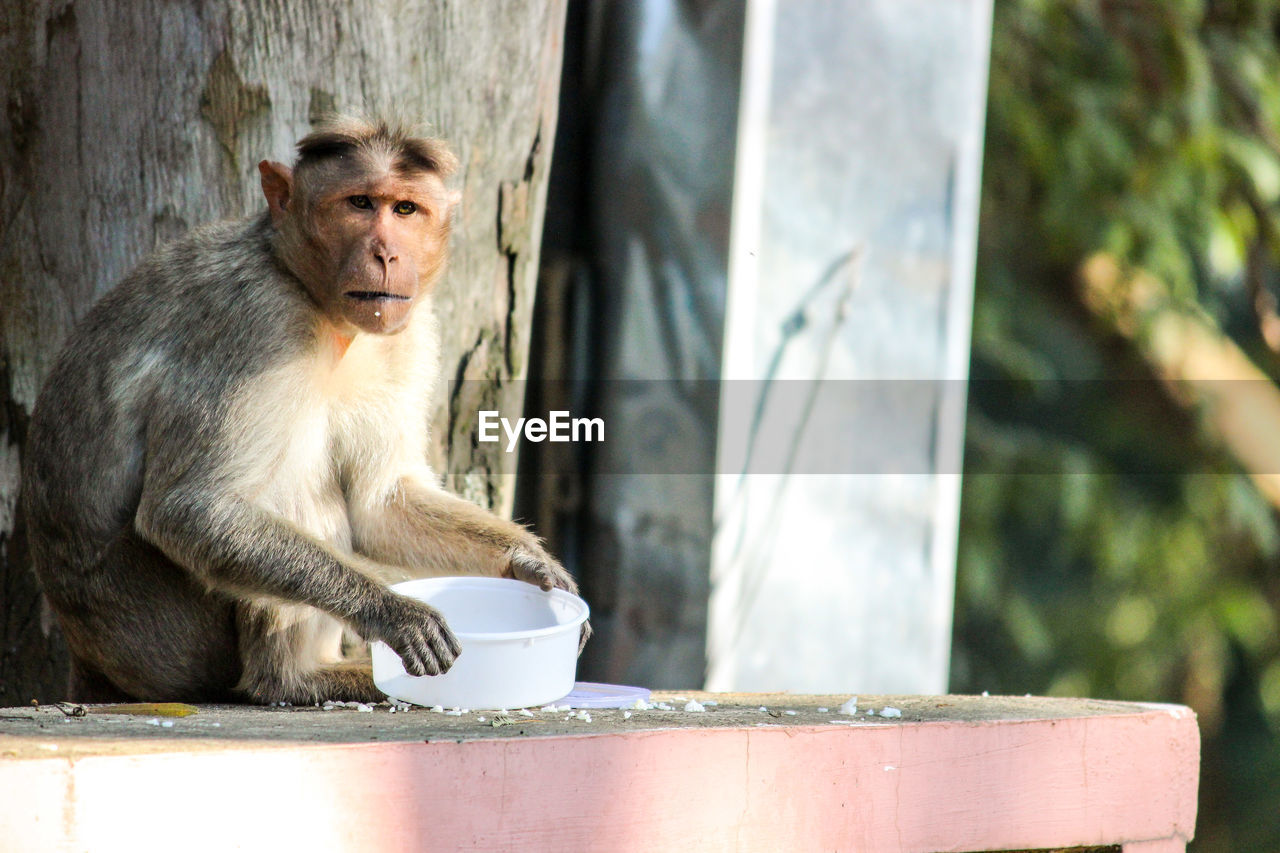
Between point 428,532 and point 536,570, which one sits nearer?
point 536,570

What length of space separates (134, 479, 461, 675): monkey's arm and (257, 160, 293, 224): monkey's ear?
0.58 meters

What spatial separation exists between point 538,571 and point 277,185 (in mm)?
961

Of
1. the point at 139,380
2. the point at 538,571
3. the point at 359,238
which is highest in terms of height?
the point at 359,238

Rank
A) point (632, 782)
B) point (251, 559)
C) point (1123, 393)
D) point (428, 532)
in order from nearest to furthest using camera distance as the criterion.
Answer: point (632, 782) < point (251, 559) < point (428, 532) < point (1123, 393)

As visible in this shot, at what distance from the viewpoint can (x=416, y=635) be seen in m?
2.46

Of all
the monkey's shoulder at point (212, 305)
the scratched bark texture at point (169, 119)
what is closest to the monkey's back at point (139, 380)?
the monkey's shoulder at point (212, 305)

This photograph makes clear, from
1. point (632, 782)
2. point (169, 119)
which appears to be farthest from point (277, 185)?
point (632, 782)

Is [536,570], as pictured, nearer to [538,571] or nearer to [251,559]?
[538,571]

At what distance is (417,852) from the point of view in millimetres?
1848

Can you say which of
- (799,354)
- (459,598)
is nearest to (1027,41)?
(799,354)

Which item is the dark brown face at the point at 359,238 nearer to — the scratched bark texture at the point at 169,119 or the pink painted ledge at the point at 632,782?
the scratched bark texture at the point at 169,119

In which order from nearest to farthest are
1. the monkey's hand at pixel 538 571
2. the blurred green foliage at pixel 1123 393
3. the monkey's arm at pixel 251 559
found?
the monkey's arm at pixel 251 559, the monkey's hand at pixel 538 571, the blurred green foliage at pixel 1123 393

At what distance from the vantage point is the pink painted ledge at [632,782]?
5.63 ft

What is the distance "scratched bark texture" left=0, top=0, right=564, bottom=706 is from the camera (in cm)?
301
